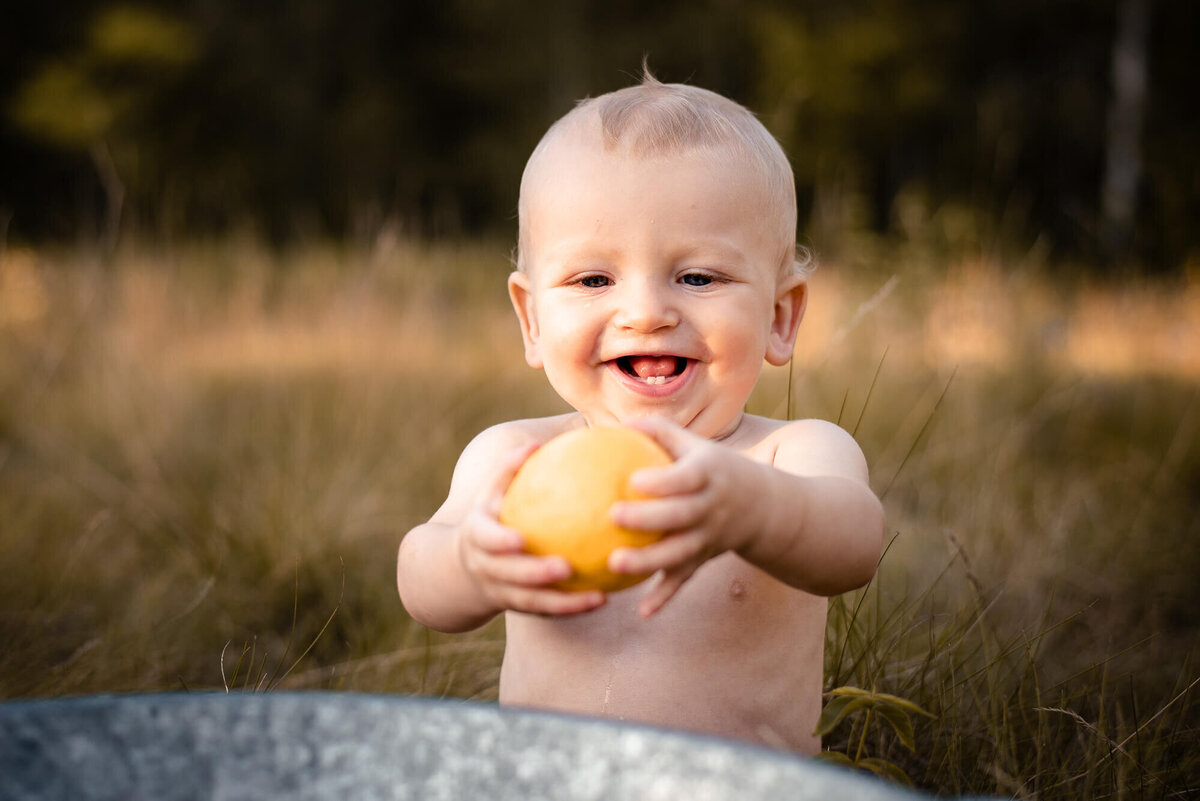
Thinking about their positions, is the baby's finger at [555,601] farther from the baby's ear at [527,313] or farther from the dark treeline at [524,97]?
the dark treeline at [524,97]

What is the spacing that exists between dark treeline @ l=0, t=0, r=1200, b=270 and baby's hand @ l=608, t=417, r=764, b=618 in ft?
41.0

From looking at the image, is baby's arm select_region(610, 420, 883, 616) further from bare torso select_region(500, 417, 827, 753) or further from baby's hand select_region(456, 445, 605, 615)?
bare torso select_region(500, 417, 827, 753)

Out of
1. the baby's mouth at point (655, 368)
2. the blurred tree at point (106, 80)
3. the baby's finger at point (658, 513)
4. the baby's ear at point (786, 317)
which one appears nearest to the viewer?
the baby's finger at point (658, 513)

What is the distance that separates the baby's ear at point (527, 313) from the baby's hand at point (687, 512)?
2.10 feet

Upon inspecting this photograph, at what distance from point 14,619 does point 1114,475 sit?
11.9 feet

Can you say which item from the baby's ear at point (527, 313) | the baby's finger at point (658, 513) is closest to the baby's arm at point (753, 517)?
the baby's finger at point (658, 513)

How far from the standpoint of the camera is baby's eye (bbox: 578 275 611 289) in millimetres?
1514

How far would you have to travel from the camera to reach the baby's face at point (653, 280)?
4.74 feet

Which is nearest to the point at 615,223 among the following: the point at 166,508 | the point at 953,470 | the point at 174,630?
the point at 174,630

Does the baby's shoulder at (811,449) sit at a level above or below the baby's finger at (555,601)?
above

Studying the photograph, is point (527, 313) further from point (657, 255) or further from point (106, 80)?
point (106, 80)

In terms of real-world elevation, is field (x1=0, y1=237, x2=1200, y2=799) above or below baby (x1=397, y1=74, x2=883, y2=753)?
below

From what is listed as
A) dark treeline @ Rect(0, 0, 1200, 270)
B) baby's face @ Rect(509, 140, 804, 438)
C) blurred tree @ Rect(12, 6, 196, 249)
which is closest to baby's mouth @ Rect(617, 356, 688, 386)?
baby's face @ Rect(509, 140, 804, 438)

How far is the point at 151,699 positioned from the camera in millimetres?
796
